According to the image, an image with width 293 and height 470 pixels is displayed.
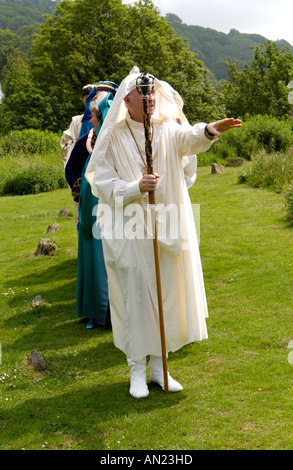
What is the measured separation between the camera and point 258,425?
3.91 m

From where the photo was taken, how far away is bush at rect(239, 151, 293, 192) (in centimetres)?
1474

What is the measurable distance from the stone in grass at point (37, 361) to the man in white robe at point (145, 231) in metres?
1.15

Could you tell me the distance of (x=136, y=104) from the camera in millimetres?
4426

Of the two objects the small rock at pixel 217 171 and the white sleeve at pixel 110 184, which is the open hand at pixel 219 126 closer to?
the white sleeve at pixel 110 184

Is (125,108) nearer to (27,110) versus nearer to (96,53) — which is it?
(27,110)

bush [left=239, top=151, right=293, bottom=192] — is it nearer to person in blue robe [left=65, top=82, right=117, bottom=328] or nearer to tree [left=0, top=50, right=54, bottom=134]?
person in blue robe [left=65, top=82, right=117, bottom=328]

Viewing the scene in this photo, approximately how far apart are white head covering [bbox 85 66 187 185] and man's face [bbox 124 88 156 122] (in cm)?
4

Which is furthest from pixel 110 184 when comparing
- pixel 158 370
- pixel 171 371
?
pixel 171 371

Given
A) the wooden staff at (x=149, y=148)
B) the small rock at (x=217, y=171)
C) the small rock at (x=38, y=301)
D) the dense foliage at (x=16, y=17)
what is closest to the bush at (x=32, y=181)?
the small rock at (x=217, y=171)

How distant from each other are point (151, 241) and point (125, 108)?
3.63ft

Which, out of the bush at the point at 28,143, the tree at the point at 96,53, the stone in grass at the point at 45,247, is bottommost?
the stone in grass at the point at 45,247

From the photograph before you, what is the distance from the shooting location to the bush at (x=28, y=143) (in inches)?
956

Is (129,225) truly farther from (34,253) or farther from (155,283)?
(34,253)

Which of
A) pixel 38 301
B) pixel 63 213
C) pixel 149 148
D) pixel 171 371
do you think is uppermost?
pixel 149 148
